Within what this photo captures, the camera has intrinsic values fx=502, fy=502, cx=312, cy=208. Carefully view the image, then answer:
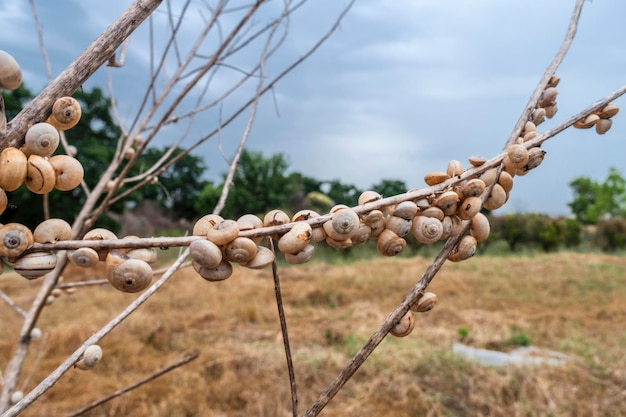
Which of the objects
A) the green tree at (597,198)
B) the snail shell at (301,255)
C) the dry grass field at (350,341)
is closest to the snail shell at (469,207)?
the snail shell at (301,255)

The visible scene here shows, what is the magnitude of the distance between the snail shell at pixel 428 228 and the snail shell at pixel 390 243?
0.02m

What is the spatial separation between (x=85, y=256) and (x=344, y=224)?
18 centimetres

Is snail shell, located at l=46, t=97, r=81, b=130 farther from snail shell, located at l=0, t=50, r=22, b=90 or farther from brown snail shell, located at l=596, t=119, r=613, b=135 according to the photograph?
brown snail shell, located at l=596, t=119, r=613, b=135

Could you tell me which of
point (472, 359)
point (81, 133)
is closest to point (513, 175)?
point (472, 359)

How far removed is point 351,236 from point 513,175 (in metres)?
0.19

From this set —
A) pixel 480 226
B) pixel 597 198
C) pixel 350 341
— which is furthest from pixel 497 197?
pixel 597 198

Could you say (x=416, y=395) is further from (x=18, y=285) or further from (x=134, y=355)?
(x=18, y=285)

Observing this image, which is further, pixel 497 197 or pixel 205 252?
pixel 497 197

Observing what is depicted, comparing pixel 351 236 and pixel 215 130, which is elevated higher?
pixel 215 130

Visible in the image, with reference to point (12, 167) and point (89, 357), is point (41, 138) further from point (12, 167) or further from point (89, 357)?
point (89, 357)

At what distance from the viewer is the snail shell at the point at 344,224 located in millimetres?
349

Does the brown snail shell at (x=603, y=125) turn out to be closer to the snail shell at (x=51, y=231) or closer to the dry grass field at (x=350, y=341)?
the snail shell at (x=51, y=231)

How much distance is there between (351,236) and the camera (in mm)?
362

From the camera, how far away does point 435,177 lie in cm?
42
